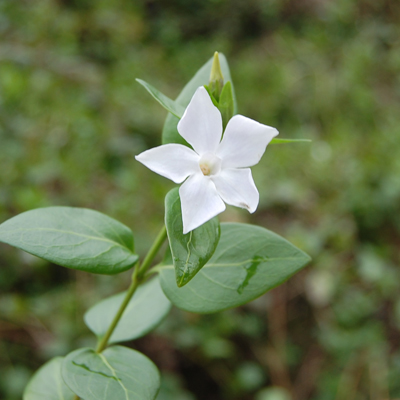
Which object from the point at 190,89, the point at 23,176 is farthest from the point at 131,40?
the point at 190,89

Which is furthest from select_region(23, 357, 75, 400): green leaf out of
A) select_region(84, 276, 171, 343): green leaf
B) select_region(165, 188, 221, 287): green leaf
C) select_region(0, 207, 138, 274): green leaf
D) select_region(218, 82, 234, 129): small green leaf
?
select_region(218, 82, 234, 129): small green leaf

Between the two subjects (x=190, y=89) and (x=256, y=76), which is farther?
(x=256, y=76)

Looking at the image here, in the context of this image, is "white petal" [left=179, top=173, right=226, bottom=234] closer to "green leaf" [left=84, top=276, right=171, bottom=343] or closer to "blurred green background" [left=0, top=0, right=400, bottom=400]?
"green leaf" [left=84, top=276, right=171, bottom=343]

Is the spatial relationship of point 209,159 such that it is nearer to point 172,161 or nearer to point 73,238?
point 172,161

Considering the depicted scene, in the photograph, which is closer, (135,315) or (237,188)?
(237,188)

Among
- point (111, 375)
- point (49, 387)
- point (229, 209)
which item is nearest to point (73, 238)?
point (111, 375)

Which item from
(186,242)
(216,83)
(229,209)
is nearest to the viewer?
(186,242)

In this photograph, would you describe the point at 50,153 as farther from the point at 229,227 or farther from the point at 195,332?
the point at 229,227
